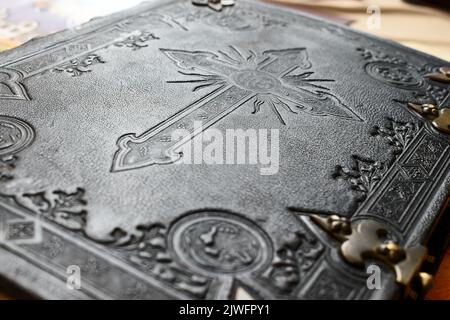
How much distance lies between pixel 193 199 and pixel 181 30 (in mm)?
729

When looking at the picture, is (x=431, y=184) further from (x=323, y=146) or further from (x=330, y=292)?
(x=330, y=292)

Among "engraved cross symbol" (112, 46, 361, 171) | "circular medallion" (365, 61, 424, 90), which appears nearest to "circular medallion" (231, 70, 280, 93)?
"engraved cross symbol" (112, 46, 361, 171)

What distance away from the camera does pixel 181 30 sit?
1.36 m

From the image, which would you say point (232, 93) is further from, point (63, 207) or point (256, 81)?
point (63, 207)

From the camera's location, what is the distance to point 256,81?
1.17 metres

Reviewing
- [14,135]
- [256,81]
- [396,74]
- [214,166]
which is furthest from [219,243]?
[396,74]

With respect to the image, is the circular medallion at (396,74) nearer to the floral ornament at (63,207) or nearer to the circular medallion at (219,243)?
the circular medallion at (219,243)

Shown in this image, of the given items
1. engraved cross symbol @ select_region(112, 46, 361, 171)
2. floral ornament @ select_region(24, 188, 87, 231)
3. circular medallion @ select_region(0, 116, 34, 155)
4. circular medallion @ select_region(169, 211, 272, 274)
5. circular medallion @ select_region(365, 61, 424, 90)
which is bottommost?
floral ornament @ select_region(24, 188, 87, 231)

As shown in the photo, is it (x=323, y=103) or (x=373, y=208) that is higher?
(x=323, y=103)

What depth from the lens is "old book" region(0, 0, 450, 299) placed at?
67cm

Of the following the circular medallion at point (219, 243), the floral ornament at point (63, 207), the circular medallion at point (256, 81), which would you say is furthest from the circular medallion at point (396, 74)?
the floral ornament at point (63, 207)

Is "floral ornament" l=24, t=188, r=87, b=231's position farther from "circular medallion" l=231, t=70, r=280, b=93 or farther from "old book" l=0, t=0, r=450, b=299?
"circular medallion" l=231, t=70, r=280, b=93
